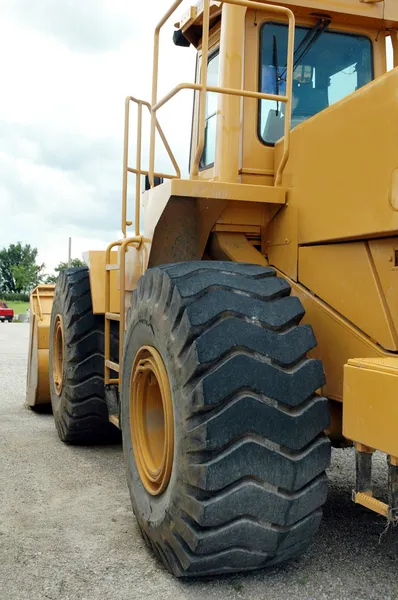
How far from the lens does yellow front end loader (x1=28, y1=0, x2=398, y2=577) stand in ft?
9.51

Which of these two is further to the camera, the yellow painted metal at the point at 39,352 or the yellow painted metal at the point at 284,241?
the yellow painted metal at the point at 39,352

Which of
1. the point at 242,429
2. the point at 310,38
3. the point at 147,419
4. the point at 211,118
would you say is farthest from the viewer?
the point at 211,118

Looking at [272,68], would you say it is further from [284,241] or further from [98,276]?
[98,276]

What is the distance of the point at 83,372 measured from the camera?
5.78 metres

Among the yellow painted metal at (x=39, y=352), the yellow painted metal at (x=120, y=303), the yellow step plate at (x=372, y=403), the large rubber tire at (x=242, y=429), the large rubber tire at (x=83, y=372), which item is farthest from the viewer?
the yellow painted metal at (x=39, y=352)

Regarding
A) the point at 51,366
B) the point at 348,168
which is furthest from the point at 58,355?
the point at 348,168

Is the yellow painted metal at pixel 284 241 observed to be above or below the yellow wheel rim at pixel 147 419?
above

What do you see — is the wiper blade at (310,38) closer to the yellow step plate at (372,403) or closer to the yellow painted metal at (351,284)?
the yellow painted metal at (351,284)

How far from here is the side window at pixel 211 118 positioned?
4258mm

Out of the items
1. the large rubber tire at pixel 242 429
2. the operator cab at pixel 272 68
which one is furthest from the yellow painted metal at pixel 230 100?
the large rubber tire at pixel 242 429

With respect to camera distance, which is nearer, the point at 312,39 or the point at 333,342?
the point at 333,342

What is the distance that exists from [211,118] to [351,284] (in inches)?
63.7

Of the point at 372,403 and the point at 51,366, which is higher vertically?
the point at 372,403

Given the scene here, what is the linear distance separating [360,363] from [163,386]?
1.02m
